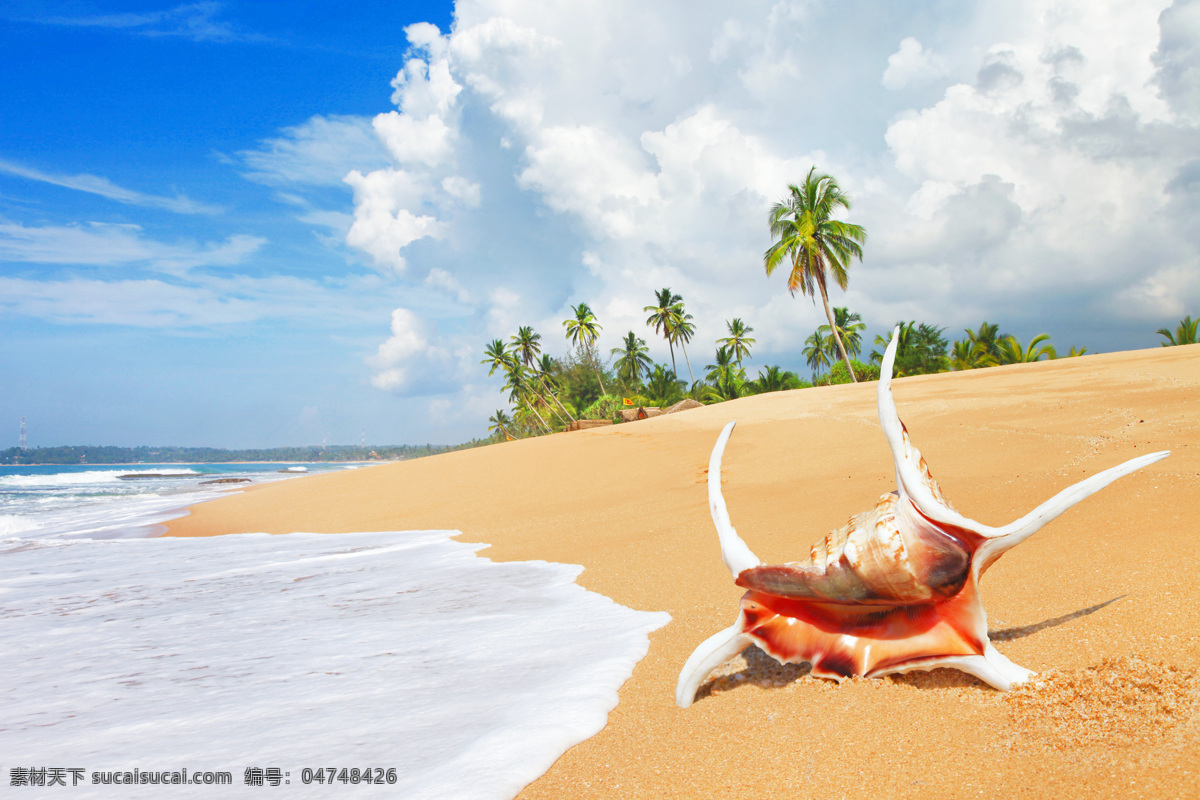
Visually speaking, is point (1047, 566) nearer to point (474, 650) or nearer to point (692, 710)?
point (692, 710)

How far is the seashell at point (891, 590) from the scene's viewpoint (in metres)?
1.67

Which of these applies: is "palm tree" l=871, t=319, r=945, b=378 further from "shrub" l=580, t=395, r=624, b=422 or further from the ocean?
the ocean

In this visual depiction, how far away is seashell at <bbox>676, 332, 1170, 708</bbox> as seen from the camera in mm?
1671

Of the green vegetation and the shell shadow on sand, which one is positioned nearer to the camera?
the shell shadow on sand

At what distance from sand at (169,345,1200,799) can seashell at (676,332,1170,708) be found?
0.10m

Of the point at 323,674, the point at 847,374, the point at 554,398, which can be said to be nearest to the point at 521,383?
the point at 554,398

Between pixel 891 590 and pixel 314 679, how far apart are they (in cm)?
253

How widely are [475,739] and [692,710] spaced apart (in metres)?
0.75

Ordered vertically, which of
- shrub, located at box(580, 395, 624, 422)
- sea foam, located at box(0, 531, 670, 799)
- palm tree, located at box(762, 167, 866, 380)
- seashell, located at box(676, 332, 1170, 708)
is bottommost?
sea foam, located at box(0, 531, 670, 799)

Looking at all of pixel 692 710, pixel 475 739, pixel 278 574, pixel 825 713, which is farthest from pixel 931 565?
pixel 278 574

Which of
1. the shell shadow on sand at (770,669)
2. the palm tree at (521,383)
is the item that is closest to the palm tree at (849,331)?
the palm tree at (521,383)

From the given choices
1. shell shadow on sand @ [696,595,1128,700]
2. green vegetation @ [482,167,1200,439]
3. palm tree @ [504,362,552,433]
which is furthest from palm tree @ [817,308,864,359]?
shell shadow on sand @ [696,595,1128,700]

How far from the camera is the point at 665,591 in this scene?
3.69m

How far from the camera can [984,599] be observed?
8.41 feet
